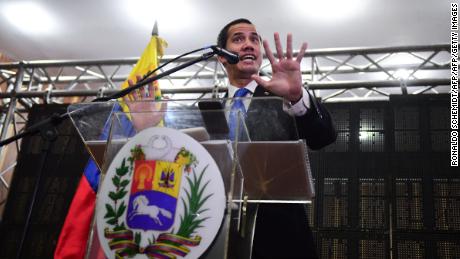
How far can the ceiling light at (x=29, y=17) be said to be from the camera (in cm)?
573

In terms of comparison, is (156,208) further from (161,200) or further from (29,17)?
(29,17)

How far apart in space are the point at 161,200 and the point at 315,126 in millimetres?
657

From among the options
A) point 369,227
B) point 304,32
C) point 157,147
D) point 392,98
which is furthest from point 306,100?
point 304,32

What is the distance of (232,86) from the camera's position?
197cm

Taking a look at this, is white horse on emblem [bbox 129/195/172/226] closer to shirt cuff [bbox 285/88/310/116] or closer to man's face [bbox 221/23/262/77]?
shirt cuff [bbox 285/88/310/116]

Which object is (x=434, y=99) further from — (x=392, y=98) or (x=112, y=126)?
(x=112, y=126)

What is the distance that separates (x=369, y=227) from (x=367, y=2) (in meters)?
2.67

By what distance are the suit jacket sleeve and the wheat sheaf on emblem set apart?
56 centimetres

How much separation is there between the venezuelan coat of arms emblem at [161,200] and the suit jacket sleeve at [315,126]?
0.54m

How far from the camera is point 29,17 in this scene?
592 centimetres

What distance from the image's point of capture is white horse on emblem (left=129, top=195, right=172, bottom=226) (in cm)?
95

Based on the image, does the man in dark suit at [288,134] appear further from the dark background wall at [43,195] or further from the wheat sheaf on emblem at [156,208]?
the dark background wall at [43,195]

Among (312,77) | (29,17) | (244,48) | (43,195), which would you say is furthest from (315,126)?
(29,17)

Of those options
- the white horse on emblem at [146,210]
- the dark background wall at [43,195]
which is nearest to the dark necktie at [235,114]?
the white horse on emblem at [146,210]
